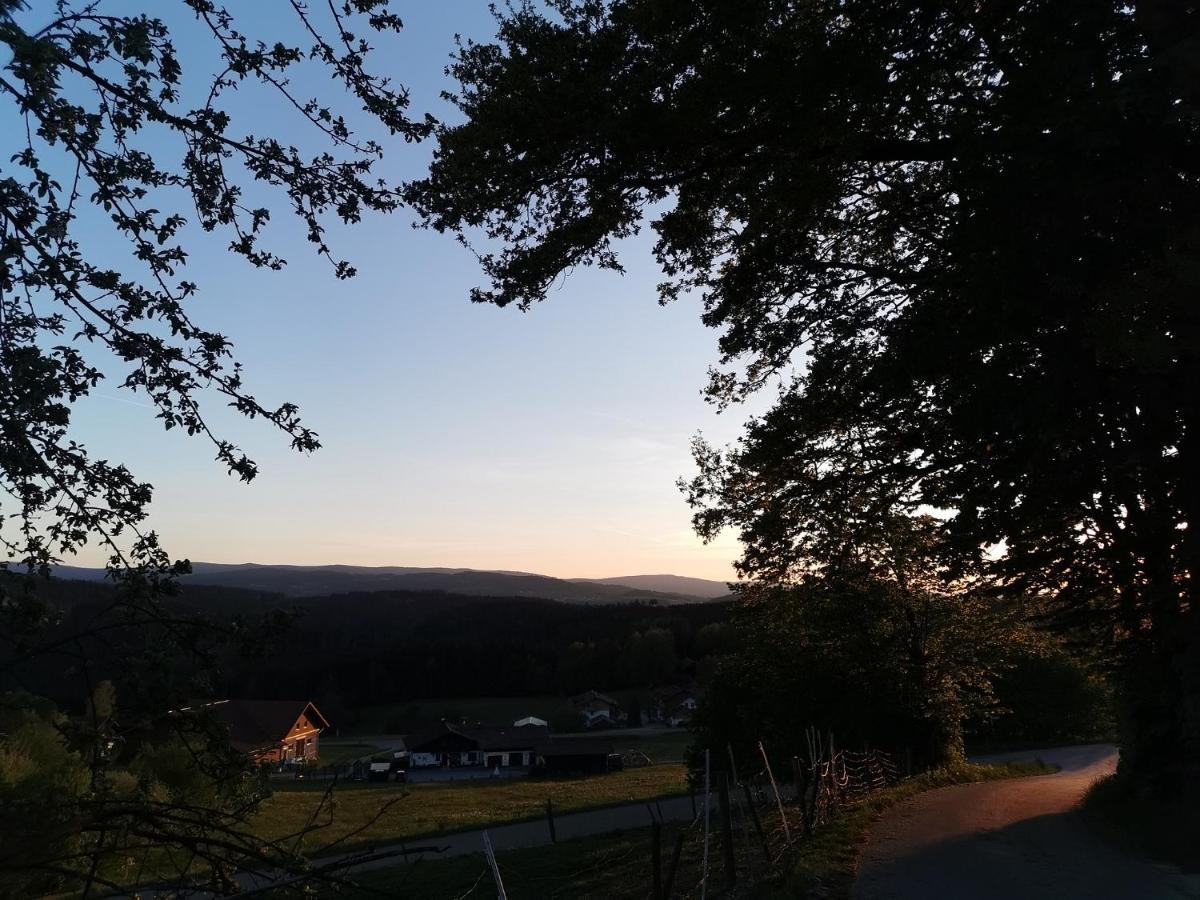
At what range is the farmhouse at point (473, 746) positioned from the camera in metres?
70.9

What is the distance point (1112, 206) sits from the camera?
811 centimetres

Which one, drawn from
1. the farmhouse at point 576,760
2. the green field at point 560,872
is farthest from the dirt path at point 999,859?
the farmhouse at point 576,760

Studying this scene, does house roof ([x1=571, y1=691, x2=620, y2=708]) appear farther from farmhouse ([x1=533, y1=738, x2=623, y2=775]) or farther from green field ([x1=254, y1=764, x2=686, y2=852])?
green field ([x1=254, y1=764, x2=686, y2=852])

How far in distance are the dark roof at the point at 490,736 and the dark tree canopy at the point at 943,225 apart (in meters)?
64.0

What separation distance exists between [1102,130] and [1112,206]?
2.35 ft

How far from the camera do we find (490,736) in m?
73.3

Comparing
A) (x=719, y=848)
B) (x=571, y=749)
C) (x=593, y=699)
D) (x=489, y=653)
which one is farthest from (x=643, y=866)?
(x=489, y=653)

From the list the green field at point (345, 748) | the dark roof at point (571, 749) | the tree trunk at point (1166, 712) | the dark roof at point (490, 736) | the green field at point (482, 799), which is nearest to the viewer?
the tree trunk at point (1166, 712)

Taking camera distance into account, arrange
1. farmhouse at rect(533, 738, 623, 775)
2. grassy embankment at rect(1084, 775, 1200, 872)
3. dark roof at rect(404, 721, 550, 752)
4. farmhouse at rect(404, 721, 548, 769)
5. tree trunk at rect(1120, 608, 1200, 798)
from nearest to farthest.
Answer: grassy embankment at rect(1084, 775, 1200, 872)
tree trunk at rect(1120, 608, 1200, 798)
farmhouse at rect(533, 738, 623, 775)
farmhouse at rect(404, 721, 548, 769)
dark roof at rect(404, 721, 550, 752)

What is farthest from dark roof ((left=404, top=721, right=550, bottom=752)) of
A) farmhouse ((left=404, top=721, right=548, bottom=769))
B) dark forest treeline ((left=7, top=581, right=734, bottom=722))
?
dark forest treeline ((left=7, top=581, right=734, bottom=722))

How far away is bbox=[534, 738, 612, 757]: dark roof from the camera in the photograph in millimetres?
63312

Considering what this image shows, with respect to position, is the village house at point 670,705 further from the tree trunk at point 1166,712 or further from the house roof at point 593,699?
the tree trunk at point 1166,712

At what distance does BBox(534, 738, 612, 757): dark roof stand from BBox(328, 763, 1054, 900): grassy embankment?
4344 centimetres

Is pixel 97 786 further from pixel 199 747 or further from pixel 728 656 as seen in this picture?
pixel 728 656
